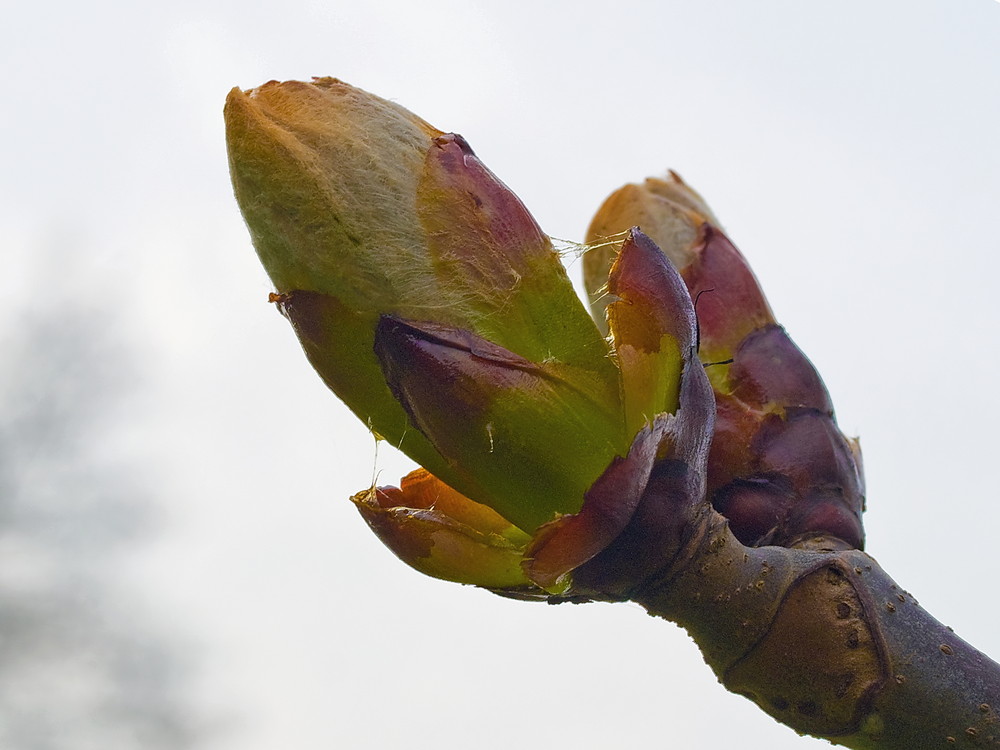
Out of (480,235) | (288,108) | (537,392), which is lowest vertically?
(537,392)

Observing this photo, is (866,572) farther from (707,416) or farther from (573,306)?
(573,306)

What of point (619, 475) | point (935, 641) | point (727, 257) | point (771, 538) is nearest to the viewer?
point (619, 475)

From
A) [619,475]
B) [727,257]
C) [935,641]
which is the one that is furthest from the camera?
[727,257]

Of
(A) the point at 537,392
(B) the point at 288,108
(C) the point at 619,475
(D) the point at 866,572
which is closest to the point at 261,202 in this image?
(B) the point at 288,108

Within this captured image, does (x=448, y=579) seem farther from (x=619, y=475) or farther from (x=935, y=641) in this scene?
(x=935, y=641)

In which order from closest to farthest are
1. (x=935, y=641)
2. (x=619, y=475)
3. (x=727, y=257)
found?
(x=619, y=475)
(x=935, y=641)
(x=727, y=257)

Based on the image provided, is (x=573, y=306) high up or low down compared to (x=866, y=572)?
up

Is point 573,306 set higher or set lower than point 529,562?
higher

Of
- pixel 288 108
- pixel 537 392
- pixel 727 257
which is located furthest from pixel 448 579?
pixel 727 257

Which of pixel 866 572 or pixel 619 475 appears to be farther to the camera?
pixel 866 572
